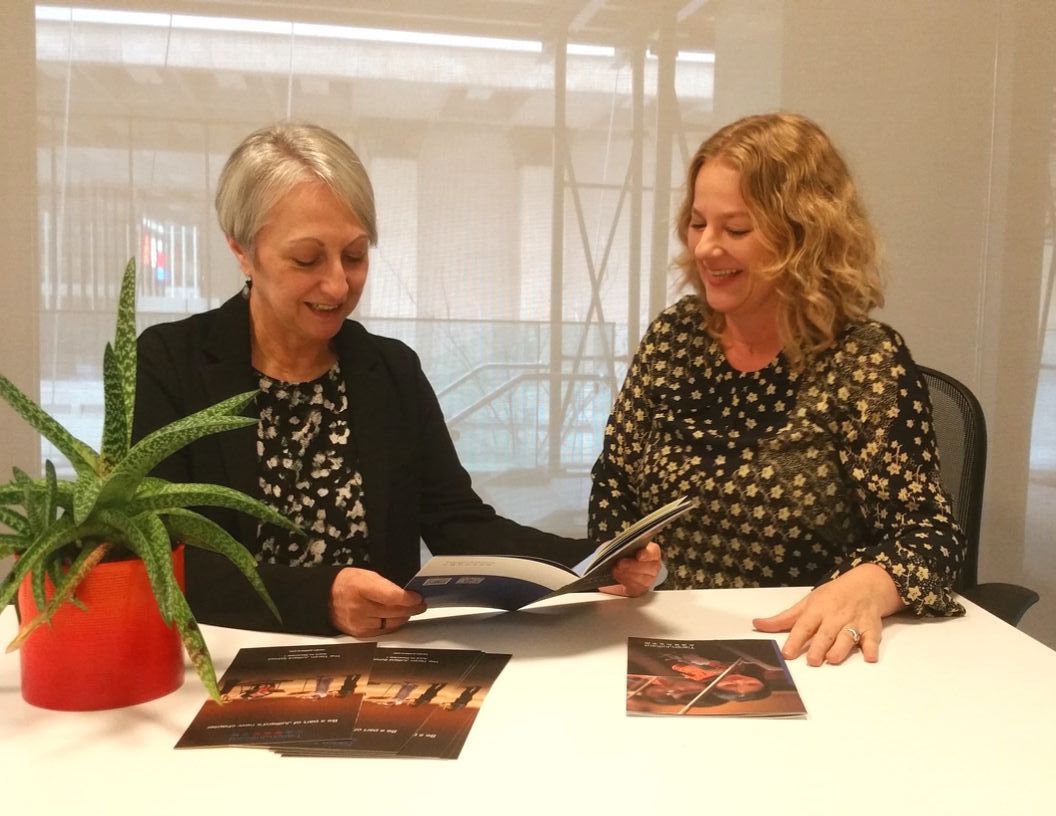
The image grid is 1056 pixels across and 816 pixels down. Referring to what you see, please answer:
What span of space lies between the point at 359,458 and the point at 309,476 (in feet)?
0.27

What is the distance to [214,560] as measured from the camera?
1.27 m

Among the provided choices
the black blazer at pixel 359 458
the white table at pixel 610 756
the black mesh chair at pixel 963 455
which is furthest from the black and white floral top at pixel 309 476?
the black mesh chair at pixel 963 455

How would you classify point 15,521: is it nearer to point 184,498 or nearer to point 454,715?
point 184,498

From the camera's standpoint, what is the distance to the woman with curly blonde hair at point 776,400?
159cm

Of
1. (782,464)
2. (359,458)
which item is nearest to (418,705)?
(359,458)

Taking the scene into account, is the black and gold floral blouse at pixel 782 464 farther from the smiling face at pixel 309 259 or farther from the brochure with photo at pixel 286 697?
the brochure with photo at pixel 286 697

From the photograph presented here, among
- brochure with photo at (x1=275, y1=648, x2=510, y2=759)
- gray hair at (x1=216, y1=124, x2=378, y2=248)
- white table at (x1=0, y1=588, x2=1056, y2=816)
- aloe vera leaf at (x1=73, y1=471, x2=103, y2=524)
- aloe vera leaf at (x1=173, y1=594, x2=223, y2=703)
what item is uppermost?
gray hair at (x1=216, y1=124, x2=378, y2=248)

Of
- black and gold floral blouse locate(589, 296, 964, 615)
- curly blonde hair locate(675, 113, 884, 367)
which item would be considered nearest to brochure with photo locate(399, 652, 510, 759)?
black and gold floral blouse locate(589, 296, 964, 615)

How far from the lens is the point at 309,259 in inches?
57.8

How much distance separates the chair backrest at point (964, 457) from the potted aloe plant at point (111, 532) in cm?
134

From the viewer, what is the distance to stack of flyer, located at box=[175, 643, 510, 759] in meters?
0.90

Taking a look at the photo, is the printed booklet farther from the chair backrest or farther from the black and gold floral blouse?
the chair backrest

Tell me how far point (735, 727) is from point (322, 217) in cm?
94

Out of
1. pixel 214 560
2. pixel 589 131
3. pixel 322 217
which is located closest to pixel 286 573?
pixel 214 560
